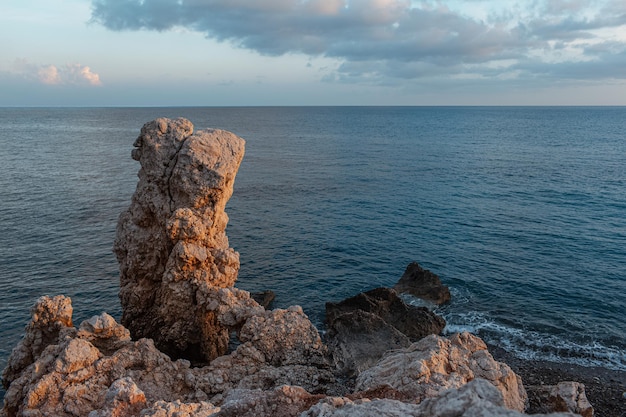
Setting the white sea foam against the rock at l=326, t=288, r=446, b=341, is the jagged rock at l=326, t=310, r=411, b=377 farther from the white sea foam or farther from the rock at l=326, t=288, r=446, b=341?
the white sea foam

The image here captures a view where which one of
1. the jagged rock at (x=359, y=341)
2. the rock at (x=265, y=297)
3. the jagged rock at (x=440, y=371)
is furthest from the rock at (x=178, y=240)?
the jagged rock at (x=440, y=371)

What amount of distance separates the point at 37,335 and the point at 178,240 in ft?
27.3

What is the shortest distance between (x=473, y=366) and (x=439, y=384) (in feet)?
11.2

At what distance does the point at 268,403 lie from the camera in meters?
12.6

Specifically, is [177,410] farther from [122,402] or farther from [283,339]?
[283,339]

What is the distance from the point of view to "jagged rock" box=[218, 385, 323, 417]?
39.3ft

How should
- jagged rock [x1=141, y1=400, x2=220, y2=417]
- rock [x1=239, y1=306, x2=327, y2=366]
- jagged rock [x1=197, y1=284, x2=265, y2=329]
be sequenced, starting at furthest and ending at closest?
jagged rock [x1=197, y1=284, x2=265, y2=329] → rock [x1=239, y1=306, x2=327, y2=366] → jagged rock [x1=141, y1=400, x2=220, y2=417]

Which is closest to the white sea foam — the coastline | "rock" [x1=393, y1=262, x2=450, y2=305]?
the coastline

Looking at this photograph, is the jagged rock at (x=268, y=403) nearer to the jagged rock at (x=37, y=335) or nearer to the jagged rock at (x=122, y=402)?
the jagged rock at (x=122, y=402)

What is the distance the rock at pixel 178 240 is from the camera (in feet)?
91.7

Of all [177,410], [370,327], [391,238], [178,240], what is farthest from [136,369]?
[391,238]

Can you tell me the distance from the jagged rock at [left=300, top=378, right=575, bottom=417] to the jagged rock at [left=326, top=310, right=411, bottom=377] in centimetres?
1680

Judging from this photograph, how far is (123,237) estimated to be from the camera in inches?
1168

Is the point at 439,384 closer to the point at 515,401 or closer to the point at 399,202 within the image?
the point at 515,401
